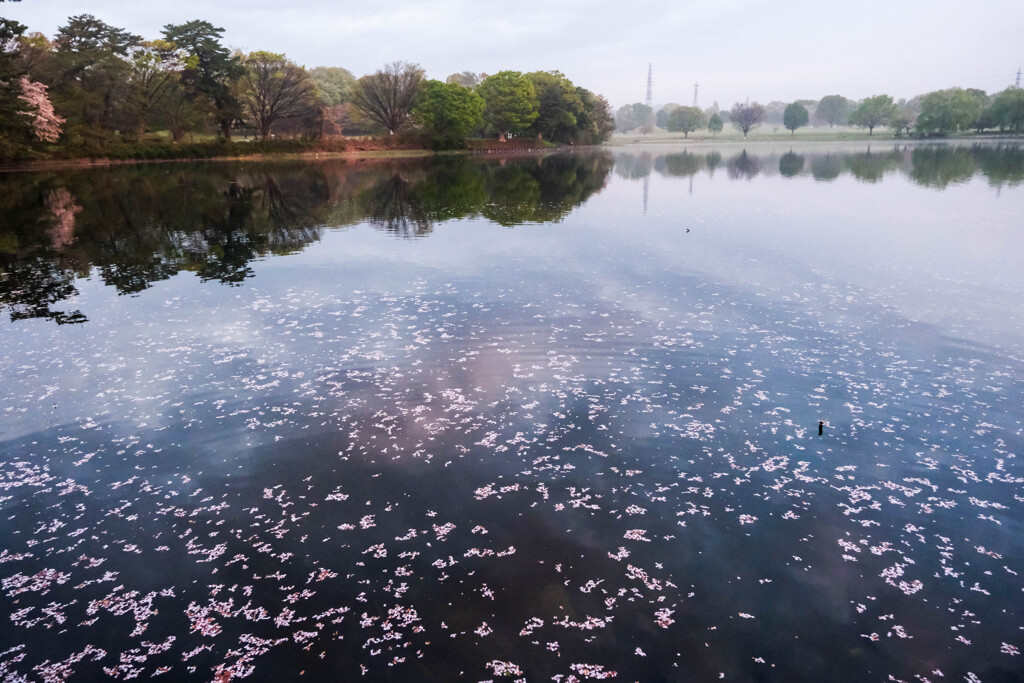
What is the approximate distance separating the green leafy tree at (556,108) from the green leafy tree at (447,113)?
20029 millimetres

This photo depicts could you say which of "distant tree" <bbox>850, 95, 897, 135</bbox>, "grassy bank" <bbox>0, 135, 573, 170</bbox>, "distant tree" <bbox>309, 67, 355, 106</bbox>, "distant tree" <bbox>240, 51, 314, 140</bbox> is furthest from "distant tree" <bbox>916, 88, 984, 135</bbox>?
"distant tree" <bbox>240, 51, 314, 140</bbox>

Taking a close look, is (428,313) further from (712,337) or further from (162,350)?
(712,337)

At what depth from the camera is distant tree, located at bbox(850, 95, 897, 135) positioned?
585 feet

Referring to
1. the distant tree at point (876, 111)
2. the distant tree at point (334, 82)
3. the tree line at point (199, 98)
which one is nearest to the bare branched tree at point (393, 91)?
the tree line at point (199, 98)

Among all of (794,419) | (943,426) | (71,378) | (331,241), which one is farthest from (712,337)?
(331,241)

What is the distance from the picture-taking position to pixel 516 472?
929 centimetres

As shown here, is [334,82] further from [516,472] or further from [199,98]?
[516,472]

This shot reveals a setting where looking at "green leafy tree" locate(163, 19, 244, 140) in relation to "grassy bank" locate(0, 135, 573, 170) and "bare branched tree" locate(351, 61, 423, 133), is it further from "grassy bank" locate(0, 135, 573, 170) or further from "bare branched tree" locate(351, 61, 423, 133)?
"bare branched tree" locate(351, 61, 423, 133)

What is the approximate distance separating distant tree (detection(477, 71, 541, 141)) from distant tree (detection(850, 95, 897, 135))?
4804 inches

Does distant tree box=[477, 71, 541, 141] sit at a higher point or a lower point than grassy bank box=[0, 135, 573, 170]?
higher

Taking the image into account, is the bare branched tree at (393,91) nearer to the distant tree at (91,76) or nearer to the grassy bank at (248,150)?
the grassy bank at (248,150)

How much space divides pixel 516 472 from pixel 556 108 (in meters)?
124

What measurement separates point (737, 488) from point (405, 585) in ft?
16.5

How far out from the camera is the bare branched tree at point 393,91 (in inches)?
4171
